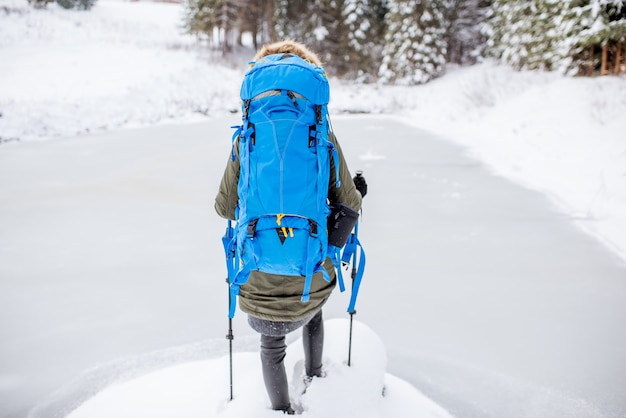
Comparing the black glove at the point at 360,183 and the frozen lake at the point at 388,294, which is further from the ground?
the black glove at the point at 360,183

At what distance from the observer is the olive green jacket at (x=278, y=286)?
181 cm

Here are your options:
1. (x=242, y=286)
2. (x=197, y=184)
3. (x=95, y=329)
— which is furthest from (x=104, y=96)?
(x=242, y=286)

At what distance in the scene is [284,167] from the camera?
5.40 feet

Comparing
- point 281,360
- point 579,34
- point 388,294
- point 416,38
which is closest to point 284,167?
point 281,360

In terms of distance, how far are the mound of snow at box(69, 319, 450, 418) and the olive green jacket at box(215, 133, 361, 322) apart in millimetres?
628

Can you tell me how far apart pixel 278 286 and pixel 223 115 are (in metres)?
Result: 14.4

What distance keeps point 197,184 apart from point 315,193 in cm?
550

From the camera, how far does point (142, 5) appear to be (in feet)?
134

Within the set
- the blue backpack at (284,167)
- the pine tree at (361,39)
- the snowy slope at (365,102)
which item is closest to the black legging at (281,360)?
the blue backpack at (284,167)

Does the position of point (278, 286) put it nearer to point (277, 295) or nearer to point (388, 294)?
point (277, 295)

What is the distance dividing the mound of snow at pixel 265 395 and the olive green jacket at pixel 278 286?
63 centimetres

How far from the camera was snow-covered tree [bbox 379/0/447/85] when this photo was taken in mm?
22906

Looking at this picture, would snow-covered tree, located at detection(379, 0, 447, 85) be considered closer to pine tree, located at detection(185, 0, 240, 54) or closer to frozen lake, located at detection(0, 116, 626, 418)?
pine tree, located at detection(185, 0, 240, 54)

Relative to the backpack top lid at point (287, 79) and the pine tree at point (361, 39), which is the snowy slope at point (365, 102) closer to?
→ the pine tree at point (361, 39)
